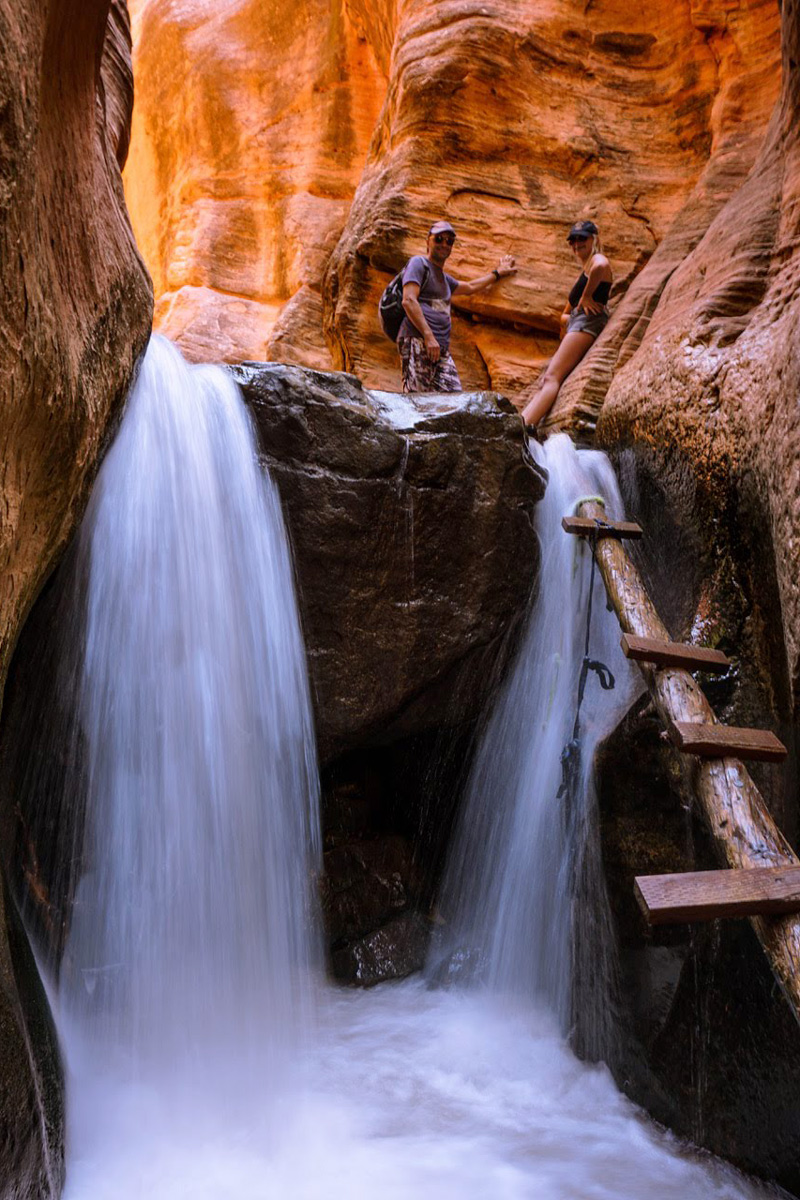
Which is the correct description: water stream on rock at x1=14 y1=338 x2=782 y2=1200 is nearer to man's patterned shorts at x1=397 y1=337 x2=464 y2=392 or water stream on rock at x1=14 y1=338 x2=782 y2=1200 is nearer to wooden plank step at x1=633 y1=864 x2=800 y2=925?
wooden plank step at x1=633 y1=864 x2=800 y2=925

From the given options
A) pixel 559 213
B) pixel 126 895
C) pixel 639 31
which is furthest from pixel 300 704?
pixel 639 31

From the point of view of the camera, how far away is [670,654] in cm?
361

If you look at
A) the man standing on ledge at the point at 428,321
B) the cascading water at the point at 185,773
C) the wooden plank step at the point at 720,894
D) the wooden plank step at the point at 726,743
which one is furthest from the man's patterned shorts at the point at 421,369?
the wooden plank step at the point at 720,894

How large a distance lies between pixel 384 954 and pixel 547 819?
1.39 m

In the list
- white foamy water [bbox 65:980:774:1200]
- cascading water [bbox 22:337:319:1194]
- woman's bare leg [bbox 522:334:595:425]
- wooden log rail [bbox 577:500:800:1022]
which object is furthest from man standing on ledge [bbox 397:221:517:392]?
white foamy water [bbox 65:980:774:1200]

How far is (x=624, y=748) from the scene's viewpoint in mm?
4086

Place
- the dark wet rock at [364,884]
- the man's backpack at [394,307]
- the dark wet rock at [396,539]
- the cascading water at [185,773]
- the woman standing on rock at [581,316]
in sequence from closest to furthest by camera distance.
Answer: the cascading water at [185,773]
the dark wet rock at [396,539]
the dark wet rock at [364,884]
the man's backpack at [394,307]
the woman standing on rock at [581,316]

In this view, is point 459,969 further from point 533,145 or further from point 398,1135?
point 533,145

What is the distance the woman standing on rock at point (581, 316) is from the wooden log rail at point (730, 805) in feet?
11.5

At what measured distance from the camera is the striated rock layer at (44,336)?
7.36 feet

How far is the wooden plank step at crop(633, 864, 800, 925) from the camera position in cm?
252

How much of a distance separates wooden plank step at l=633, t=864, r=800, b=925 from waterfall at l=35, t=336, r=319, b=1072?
6.38ft

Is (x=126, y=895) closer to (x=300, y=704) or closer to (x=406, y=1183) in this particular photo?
(x=300, y=704)

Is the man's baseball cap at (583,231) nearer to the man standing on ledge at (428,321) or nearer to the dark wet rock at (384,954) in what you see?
the man standing on ledge at (428,321)
